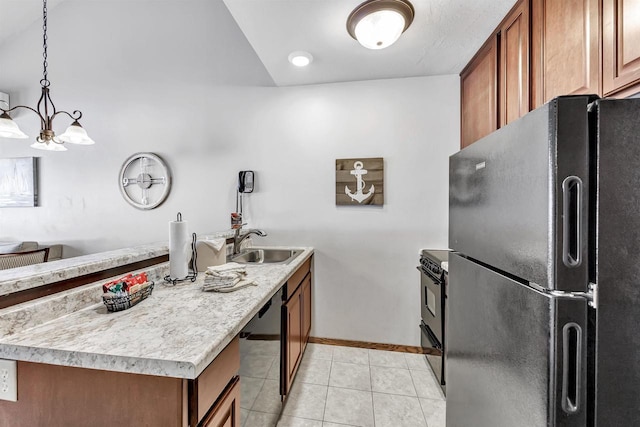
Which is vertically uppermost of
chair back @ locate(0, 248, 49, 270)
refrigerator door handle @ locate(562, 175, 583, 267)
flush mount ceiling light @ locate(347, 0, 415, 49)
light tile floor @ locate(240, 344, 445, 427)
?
flush mount ceiling light @ locate(347, 0, 415, 49)

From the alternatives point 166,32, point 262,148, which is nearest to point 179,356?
point 262,148

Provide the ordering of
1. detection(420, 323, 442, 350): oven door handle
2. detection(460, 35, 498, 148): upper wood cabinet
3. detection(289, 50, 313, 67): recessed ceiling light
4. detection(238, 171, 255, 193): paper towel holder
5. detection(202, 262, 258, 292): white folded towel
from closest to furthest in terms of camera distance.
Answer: detection(202, 262, 258, 292): white folded towel → detection(460, 35, 498, 148): upper wood cabinet → detection(420, 323, 442, 350): oven door handle → detection(289, 50, 313, 67): recessed ceiling light → detection(238, 171, 255, 193): paper towel holder

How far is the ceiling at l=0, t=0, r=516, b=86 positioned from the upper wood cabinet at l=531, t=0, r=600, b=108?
Answer: 32cm

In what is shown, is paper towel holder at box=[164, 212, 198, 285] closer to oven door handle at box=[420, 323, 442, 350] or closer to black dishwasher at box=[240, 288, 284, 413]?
black dishwasher at box=[240, 288, 284, 413]

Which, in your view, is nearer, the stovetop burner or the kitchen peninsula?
the kitchen peninsula

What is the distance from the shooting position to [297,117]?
2.53m

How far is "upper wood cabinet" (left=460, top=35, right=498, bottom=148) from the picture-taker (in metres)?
1.78

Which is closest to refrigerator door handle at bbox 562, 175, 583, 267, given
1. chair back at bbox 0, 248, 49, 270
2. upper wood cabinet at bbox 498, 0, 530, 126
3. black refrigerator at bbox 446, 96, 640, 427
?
black refrigerator at bbox 446, 96, 640, 427

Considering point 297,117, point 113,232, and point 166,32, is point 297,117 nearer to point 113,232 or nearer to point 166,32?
point 166,32

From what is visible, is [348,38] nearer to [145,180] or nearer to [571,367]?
[571,367]

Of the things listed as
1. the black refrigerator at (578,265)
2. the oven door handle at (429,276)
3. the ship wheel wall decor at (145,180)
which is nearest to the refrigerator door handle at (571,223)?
the black refrigerator at (578,265)

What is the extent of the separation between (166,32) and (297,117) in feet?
5.63

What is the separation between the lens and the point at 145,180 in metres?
2.76

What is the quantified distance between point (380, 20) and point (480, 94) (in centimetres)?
101
